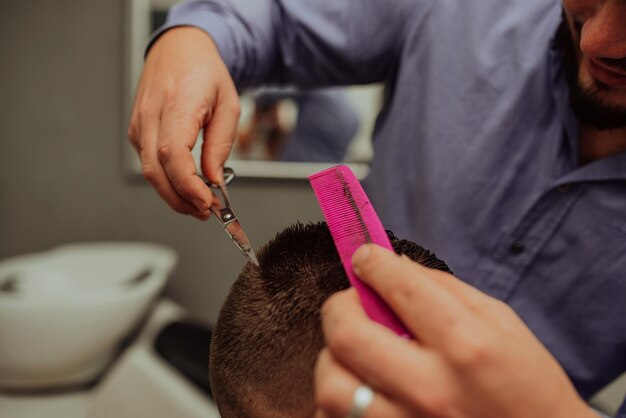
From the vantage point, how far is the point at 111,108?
206cm

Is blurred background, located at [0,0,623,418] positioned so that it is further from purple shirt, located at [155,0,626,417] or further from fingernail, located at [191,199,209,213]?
fingernail, located at [191,199,209,213]

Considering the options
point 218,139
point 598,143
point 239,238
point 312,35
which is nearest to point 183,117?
point 218,139

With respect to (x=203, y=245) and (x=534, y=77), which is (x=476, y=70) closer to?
(x=534, y=77)

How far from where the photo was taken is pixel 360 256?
17.1 inches

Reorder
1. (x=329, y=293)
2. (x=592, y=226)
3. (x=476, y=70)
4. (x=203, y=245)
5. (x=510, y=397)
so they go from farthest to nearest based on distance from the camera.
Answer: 1. (x=203, y=245)
2. (x=476, y=70)
3. (x=592, y=226)
4. (x=329, y=293)
5. (x=510, y=397)

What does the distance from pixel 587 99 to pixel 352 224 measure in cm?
53

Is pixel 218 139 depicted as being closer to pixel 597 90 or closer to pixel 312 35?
pixel 312 35

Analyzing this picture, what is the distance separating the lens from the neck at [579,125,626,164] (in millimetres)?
830

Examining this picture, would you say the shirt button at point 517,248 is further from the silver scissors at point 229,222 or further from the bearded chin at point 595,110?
the silver scissors at point 229,222

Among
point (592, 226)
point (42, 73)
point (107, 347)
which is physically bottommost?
point (107, 347)

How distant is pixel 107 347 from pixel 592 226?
1.60m

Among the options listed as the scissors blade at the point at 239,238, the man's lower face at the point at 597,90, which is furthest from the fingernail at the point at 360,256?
the man's lower face at the point at 597,90

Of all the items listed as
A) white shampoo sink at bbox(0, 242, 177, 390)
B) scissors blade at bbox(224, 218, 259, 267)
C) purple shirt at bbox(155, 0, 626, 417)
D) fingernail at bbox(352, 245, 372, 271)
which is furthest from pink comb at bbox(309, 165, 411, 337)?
white shampoo sink at bbox(0, 242, 177, 390)

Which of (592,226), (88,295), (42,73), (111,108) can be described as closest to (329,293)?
(592,226)
